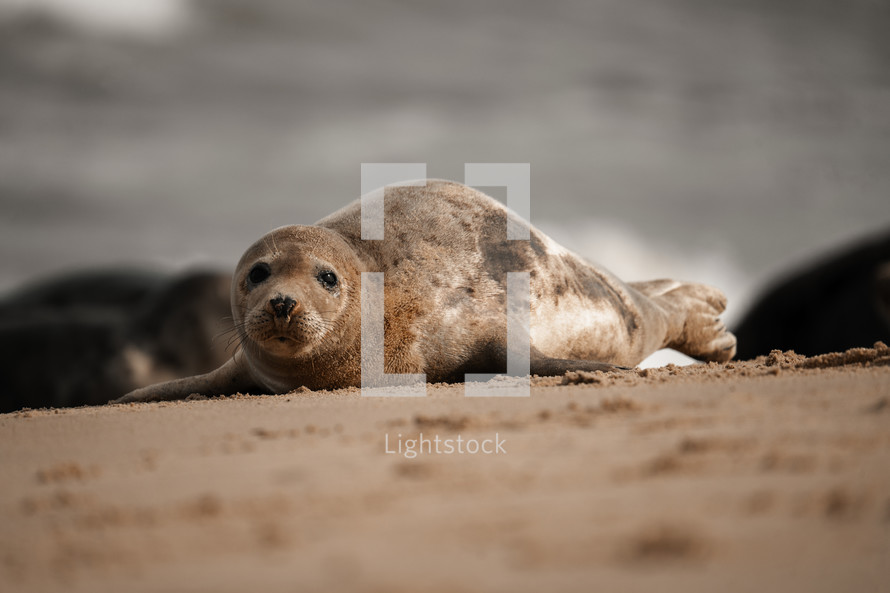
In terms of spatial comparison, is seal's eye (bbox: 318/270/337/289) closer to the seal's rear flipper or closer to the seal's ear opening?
the seal's ear opening

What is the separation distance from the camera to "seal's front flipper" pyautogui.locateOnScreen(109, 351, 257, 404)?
531 cm

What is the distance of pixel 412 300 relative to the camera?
4680mm

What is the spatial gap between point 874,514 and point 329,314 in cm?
336

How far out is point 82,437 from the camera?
280cm

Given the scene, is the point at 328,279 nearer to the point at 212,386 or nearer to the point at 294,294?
the point at 294,294

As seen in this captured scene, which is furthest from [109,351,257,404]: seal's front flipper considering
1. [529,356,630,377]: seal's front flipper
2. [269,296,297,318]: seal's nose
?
[529,356,630,377]: seal's front flipper

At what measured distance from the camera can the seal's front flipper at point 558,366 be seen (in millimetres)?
4257

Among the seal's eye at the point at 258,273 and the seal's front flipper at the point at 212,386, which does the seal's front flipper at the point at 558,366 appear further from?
the seal's front flipper at the point at 212,386

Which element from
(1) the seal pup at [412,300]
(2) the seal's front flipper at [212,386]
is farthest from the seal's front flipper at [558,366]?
(2) the seal's front flipper at [212,386]

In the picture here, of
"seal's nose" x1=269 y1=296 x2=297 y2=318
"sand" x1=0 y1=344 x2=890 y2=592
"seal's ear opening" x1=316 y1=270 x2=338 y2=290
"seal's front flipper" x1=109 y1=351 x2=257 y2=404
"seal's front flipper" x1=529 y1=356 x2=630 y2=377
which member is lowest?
"seal's front flipper" x1=109 y1=351 x2=257 y2=404

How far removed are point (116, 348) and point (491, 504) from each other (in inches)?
427

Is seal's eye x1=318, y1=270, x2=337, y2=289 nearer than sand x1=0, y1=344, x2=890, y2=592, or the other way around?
sand x1=0, y1=344, x2=890, y2=592

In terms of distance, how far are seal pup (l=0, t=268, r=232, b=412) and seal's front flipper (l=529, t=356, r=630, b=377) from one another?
23.3 ft

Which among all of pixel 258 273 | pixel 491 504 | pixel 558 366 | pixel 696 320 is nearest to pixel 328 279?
pixel 258 273
